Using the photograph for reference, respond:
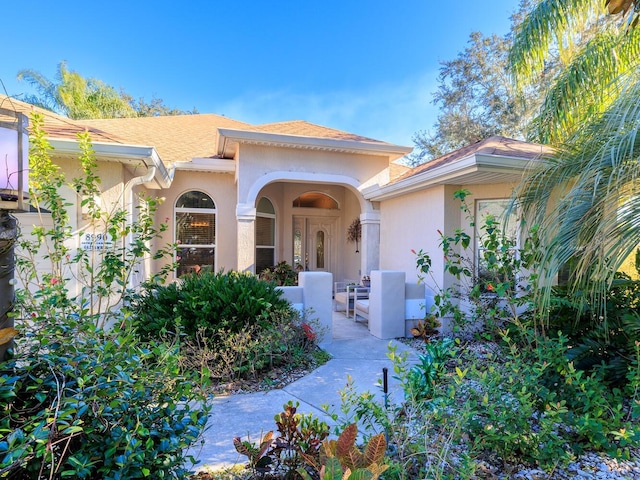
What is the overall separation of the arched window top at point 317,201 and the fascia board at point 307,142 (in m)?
4.07

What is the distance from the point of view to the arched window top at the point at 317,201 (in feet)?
45.1

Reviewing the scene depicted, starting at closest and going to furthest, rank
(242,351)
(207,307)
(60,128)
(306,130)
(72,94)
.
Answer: (242,351), (207,307), (60,128), (306,130), (72,94)

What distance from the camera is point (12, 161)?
69.4 inches

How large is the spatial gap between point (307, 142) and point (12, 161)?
8026mm

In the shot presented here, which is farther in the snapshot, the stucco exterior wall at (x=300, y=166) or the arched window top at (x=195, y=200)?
the arched window top at (x=195, y=200)

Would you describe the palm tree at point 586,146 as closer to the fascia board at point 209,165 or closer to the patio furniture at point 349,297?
the patio furniture at point 349,297

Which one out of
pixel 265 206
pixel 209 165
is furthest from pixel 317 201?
pixel 209 165

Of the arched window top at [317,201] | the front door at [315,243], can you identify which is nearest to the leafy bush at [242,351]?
the front door at [315,243]

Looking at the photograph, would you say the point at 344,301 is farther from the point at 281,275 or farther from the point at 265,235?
the point at 265,235

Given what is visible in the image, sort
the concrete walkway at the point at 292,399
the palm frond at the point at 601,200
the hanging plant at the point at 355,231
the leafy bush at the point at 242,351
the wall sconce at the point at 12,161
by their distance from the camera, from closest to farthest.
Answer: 1. the wall sconce at the point at 12,161
2. the palm frond at the point at 601,200
3. the concrete walkway at the point at 292,399
4. the leafy bush at the point at 242,351
5. the hanging plant at the point at 355,231

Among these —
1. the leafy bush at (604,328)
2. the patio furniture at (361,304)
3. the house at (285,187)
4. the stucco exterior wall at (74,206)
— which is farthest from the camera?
the patio furniture at (361,304)

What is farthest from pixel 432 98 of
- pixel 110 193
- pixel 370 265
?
pixel 110 193

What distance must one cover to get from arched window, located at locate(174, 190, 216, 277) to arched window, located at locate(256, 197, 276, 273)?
1805mm

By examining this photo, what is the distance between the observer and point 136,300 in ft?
18.2
